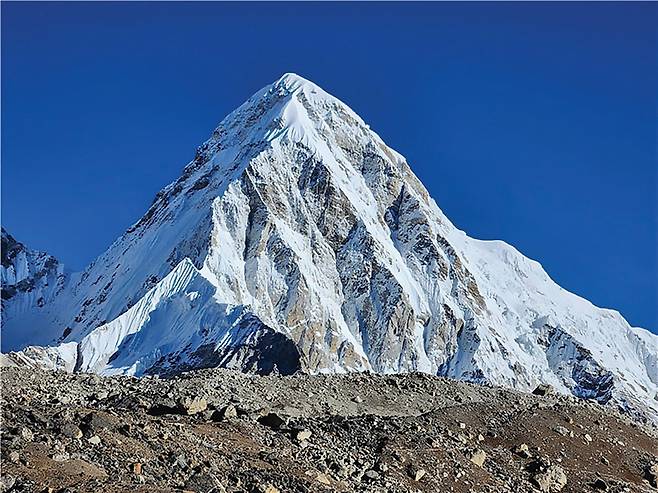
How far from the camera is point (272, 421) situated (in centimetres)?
2905

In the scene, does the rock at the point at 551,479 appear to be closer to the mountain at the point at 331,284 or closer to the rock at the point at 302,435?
the rock at the point at 302,435

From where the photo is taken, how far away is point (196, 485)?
71.1 feet

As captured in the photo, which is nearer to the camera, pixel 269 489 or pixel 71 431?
pixel 269 489

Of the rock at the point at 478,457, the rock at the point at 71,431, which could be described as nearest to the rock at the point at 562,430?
the rock at the point at 478,457

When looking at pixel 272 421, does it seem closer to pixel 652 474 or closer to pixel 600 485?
pixel 600 485

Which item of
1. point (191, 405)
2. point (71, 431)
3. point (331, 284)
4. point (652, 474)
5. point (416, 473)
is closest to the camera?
point (71, 431)

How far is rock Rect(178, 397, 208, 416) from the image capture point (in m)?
29.7

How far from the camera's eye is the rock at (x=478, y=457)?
2989cm

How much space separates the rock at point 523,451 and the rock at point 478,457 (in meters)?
1.98

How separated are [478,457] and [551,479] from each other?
241 centimetres

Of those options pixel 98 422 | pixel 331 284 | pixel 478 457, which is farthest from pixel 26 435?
pixel 331 284

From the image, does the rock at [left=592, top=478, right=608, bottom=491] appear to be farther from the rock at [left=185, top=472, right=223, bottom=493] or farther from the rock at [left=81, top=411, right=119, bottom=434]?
the rock at [left=81, top=411, right=119, bottom=434]

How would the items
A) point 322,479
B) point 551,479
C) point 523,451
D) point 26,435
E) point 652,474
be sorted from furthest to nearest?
point 652,474
point 523,451
point 551,479
point 322,479
point 26,435

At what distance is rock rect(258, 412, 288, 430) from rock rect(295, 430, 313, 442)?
3.54 ft
